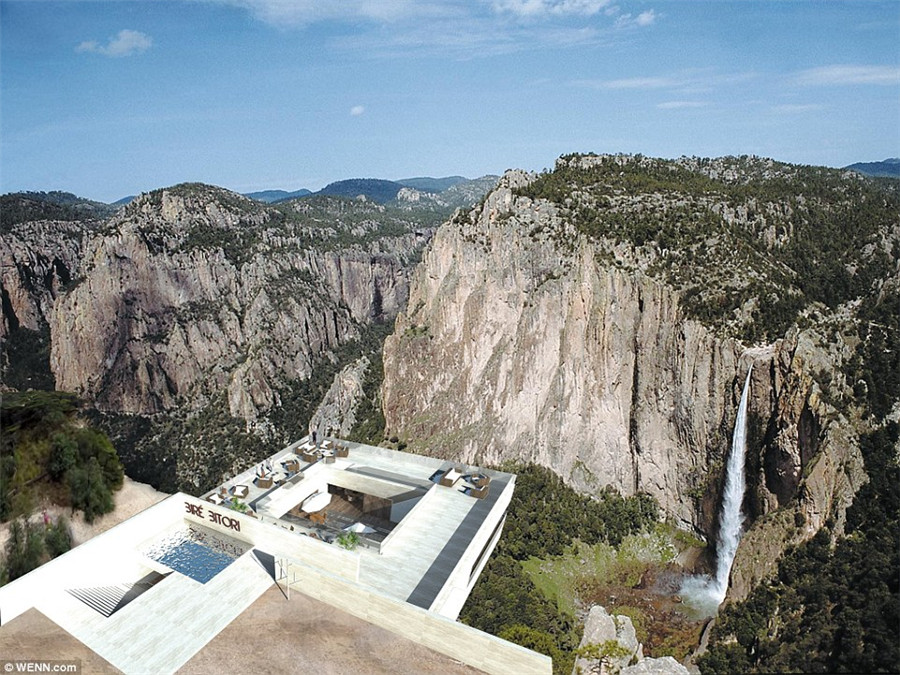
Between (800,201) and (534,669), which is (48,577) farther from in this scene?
(800,201)

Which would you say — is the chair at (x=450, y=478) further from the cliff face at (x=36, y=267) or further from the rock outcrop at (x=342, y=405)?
the cliff face at (x=36, y=267)

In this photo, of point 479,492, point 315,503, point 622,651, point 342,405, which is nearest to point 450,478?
point 479,492

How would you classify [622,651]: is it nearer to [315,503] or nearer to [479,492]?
[479,492]

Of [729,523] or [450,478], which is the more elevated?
[450,478]

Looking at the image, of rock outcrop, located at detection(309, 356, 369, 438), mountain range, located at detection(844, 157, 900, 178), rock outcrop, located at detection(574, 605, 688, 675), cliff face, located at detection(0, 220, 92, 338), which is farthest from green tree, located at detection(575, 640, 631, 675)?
mountain range, located at detection(844, 157, 900, 178)

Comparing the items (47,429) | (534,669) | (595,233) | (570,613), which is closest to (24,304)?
(47,429)

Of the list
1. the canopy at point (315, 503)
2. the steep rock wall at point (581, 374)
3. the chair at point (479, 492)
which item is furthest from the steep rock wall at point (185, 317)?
the chair at point (479, 492)
